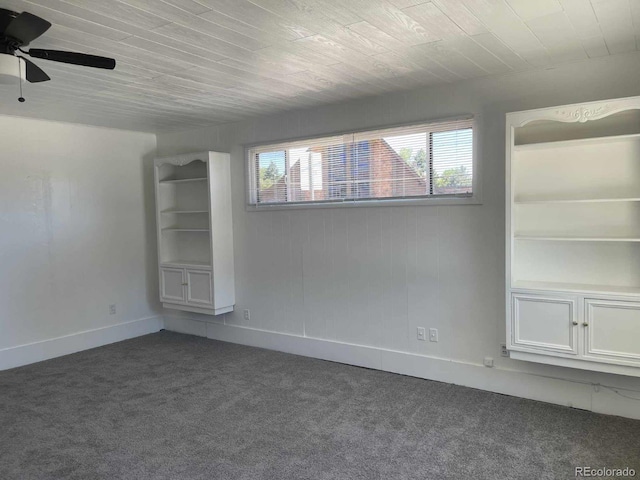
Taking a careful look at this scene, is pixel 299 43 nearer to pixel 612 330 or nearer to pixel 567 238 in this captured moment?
pixel 567 238

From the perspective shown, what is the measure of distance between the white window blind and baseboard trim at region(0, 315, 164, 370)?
2265 mm

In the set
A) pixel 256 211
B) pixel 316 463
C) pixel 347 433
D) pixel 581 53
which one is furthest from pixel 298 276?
pixel 581 53

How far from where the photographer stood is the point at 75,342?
5.25 m

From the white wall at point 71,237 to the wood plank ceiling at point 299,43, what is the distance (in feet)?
Result: 2.82

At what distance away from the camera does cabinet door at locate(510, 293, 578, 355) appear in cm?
317

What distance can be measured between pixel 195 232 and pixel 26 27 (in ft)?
12.2

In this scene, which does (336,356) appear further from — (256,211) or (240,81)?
(240,81)

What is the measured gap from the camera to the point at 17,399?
388 centimetres

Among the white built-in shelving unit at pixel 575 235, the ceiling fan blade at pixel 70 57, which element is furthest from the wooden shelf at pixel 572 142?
the ceiling fan blade at pixel 70 57

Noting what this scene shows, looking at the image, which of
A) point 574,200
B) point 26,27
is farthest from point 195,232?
point 574,200

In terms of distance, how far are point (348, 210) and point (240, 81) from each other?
1.60 metres

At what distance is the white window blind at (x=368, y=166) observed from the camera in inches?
155

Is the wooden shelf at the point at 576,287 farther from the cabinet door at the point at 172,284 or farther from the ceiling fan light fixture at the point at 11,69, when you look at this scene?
the cabinet door at the point at 172,284

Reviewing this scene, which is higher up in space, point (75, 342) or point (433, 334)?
point (433, 334)
